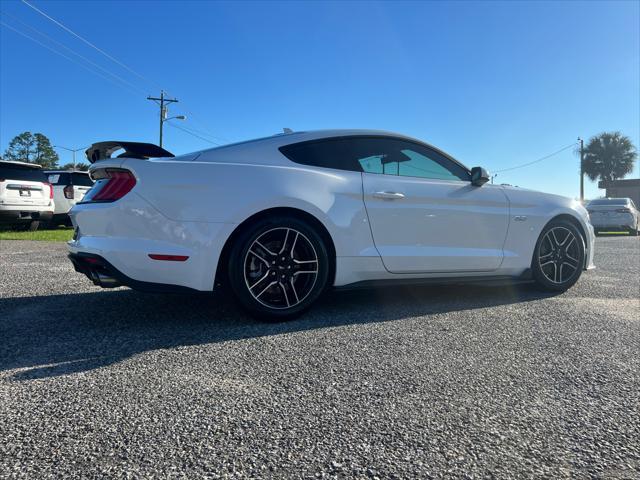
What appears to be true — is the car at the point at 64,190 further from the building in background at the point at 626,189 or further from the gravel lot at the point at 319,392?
the building in background at the point at 626,189

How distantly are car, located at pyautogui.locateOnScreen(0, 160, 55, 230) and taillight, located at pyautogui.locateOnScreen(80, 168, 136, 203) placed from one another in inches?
326

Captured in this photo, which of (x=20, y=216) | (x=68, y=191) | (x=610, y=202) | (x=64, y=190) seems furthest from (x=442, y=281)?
(x=610, y=202)

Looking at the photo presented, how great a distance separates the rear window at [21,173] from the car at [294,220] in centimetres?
820

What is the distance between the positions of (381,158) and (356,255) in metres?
0.91

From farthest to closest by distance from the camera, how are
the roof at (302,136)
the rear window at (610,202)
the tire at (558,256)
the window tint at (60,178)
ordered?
the rear window at (610,202) < the window tint at (60,178) < the tire at (558,256) < the roof at (302,136)

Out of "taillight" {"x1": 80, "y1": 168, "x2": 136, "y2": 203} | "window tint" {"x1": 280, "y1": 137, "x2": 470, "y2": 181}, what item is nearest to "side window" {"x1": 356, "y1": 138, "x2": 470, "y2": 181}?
"window tint" {"x1": 280, "y1": 137, "x2": 470, "y2": 181}

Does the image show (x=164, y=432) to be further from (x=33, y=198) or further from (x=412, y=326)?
(x=33, y=198)

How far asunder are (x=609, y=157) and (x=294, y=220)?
50.5m

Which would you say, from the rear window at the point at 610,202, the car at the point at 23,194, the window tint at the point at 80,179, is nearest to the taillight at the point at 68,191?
the window tint at the point at 80,179

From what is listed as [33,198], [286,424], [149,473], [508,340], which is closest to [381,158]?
[508,340]

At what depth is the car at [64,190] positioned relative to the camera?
11844 mm

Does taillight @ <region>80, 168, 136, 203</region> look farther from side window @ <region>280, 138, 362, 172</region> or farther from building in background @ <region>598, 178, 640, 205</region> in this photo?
building in background @ <region>598, 178, 640, 205</region>

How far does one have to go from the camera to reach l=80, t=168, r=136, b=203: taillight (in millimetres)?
2855

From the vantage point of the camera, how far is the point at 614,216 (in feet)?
50.7
